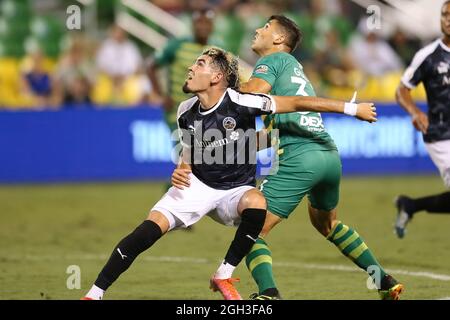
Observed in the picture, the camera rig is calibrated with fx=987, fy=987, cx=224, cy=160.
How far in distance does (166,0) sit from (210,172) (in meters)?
12.9

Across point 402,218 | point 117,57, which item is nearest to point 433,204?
point 402,218

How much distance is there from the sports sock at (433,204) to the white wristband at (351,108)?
3524 millimetres

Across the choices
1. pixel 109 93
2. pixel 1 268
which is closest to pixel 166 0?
pixel 109 93

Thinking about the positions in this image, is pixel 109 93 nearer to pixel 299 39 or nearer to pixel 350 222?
pixel 350 222

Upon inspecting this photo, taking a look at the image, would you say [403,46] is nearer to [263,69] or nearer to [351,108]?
[263,69]

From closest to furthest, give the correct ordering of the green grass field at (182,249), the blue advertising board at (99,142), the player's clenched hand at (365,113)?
the player's clenched hand at (365,113), the green grass field at (182,249), the blue advertising board at (99,142)

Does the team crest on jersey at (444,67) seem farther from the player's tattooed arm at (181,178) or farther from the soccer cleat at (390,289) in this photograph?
the player's tattooed arm at (181,178)

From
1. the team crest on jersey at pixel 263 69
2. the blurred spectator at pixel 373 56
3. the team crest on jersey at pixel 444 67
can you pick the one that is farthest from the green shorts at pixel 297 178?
the blurred spectator at pixel 373 56

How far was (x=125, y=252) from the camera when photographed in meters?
6.97

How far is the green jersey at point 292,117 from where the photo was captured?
24.5ft

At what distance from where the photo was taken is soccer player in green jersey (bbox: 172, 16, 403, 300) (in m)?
A: 7.39

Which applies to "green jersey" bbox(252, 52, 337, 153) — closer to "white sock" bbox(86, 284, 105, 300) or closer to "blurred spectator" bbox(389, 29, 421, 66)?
"white sock" bbox(86, 284, 105, 300)

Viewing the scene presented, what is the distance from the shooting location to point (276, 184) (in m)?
7.44

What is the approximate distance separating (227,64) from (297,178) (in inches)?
39.5
